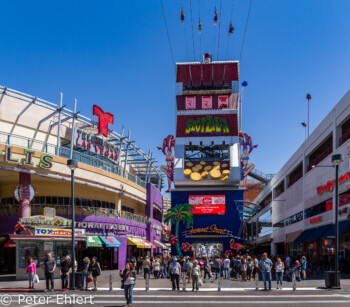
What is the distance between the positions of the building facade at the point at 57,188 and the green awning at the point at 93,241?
87mm

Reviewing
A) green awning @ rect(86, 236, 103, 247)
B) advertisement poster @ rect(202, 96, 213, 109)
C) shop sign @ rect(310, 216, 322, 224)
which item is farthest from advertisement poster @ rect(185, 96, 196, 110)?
green awning @ rect(86, 236, 103, 247)

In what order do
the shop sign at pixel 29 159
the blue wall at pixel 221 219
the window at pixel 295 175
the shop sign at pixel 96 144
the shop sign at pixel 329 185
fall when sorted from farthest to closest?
1. the blue wall at pixel 221 219
2. the window at pixel 295 175
3. the shop sign at pixel 96 144
4. the shop sign at pixel 29 159
5. the shop sign at pixel 329 185

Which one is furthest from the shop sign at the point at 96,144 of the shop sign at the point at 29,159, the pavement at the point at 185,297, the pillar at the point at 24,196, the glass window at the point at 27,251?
the pavement at the point at 185,297

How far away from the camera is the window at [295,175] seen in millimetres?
50537

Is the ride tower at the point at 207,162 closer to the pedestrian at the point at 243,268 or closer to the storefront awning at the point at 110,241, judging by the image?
the storefront awning at the point at 110,241

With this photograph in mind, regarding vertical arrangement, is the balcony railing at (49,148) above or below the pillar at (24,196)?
above

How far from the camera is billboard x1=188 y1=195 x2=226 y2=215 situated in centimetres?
5941

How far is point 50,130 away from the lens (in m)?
43.0

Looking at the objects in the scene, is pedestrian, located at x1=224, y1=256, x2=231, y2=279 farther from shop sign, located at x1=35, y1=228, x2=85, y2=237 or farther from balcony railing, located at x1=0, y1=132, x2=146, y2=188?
balcony railing, located at x1=0, y1=132, x2=146, y2=188

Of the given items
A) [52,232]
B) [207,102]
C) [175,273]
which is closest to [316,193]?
[175,273]

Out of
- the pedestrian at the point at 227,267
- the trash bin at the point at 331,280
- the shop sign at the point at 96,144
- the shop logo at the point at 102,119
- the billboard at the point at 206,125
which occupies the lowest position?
the pedestrian at the point at 227,267

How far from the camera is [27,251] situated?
31.6 meters

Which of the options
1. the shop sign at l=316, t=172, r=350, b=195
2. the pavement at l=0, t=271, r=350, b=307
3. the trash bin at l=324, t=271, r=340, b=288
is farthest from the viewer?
the shop sign at l=316, t=172, r=350, b=195

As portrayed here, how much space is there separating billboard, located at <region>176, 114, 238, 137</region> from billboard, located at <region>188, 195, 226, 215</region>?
8.08 meters
